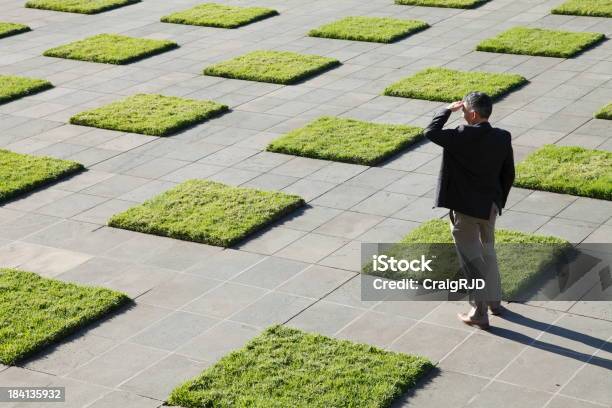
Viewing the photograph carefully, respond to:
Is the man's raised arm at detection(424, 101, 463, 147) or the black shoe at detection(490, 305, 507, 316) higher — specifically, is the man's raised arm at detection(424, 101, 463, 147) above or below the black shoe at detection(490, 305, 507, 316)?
above

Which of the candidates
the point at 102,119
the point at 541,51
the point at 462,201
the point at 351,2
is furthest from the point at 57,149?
the point at 351,2

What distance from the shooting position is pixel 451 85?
1812 cm

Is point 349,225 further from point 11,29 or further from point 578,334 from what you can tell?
point 11,29

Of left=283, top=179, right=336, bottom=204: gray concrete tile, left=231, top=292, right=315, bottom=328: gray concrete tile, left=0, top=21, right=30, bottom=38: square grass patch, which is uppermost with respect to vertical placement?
left=0, top=21, right=30, bottom=38: square grass patch

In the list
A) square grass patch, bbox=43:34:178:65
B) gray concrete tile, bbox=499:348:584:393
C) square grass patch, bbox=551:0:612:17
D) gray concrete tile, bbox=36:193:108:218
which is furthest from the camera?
square grass patch, bbox=551:0:612:17

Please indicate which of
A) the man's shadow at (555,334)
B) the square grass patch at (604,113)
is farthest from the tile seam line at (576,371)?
the square grass patch at (604,113)

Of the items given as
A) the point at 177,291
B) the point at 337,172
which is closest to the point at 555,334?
the point at 177,291

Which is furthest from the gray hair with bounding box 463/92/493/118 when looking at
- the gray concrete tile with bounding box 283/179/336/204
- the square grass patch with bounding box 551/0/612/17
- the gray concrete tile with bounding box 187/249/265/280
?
the square grass patch with bounding box 551/0/612/17

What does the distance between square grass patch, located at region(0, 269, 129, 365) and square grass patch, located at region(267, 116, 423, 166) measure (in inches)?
189

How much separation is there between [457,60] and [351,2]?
5.99 metres

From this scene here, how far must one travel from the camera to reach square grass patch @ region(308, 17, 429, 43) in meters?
21.7

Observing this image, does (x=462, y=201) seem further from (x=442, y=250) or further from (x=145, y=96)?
(x=145, y=96)

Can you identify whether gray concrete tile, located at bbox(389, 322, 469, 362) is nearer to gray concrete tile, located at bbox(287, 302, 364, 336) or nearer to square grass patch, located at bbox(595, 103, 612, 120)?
gray concrete tile, located at bbox(287, 302, 364, 336)

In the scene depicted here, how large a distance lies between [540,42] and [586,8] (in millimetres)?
3341
